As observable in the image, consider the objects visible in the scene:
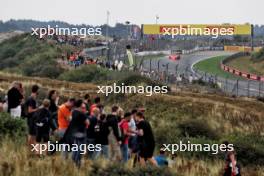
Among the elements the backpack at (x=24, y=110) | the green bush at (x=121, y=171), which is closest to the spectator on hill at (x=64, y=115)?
the backpack at (x=24, y=110)

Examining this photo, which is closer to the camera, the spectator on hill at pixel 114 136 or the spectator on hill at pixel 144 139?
the spectator on hill at pixel 114 136

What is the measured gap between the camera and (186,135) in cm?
2309

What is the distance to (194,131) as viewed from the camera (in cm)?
2408

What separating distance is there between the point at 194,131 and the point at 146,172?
1270cm

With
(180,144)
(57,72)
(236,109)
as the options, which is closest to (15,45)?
(57,72)

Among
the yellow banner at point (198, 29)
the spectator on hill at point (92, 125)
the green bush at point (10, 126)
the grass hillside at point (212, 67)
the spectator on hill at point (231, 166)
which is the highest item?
the yellow banner at point (198, 29)

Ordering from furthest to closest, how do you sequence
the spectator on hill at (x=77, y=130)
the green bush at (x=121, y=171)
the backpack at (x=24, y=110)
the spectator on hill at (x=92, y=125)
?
the backpack at (x=24, y=110) → the spectator on hill at (x=92, y=125) → the spectator on hill at (x=77, y=130) → the green bush at (x=121, y=171)

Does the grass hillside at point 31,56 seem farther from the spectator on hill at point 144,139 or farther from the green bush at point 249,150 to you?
the spectator on hill at point 144,139

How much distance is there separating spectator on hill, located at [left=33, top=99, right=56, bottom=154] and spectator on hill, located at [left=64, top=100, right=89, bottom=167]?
0.67m

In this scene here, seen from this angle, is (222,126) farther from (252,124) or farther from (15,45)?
(15,45)

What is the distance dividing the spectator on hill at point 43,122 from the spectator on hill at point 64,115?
0.84ft

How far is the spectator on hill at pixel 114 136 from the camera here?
41.9 ft

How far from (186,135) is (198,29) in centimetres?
7371

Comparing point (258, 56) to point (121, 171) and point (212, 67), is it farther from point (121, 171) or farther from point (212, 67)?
point (121, 171)
